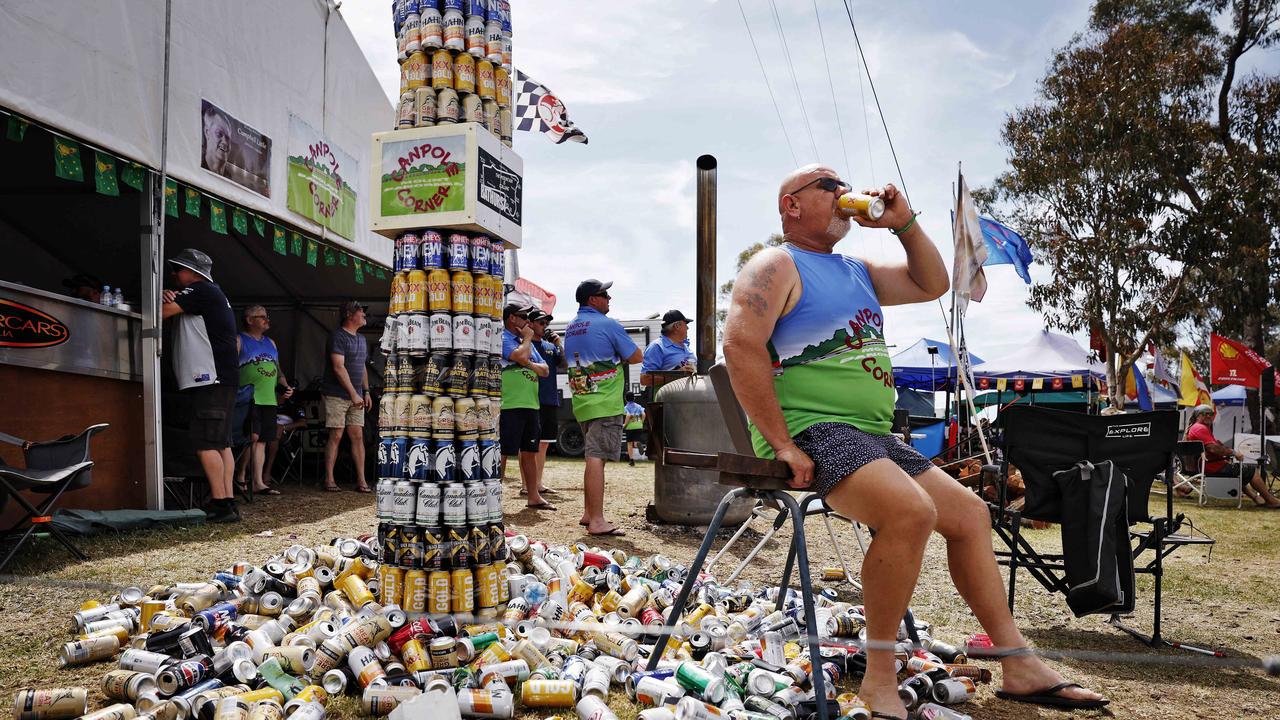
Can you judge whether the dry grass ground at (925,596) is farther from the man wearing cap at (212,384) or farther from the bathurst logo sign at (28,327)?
the bathurst logo sign at (28,327)

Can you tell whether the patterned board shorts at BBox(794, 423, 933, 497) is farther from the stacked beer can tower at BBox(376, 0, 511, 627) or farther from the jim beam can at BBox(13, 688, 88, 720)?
the jim beam can at BBox(13, 688, 88, 720)

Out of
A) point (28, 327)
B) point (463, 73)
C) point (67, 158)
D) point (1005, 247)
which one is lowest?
point (28, 327)

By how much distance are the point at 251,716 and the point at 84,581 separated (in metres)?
2.48

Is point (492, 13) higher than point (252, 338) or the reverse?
higher

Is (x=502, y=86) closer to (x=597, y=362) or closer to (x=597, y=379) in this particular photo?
(x=597, y=362)

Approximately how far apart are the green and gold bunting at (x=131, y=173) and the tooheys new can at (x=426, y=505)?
13.8 ft

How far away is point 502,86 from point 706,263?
128 inches

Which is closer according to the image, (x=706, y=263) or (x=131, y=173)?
(x=131, y=173)

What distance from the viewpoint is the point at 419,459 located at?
11.1ft

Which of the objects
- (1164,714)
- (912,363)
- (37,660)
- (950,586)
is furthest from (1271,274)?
(37,660)

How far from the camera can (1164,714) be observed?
289 cm

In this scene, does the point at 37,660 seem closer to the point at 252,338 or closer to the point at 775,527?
the point at 775,527


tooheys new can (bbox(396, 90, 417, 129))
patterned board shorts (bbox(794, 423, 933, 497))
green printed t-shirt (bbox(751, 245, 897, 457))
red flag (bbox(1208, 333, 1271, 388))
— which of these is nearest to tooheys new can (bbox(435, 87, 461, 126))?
tooheys new can (bbox(396, 90, 417, 129))

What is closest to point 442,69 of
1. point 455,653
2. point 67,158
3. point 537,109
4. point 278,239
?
point 455,653
